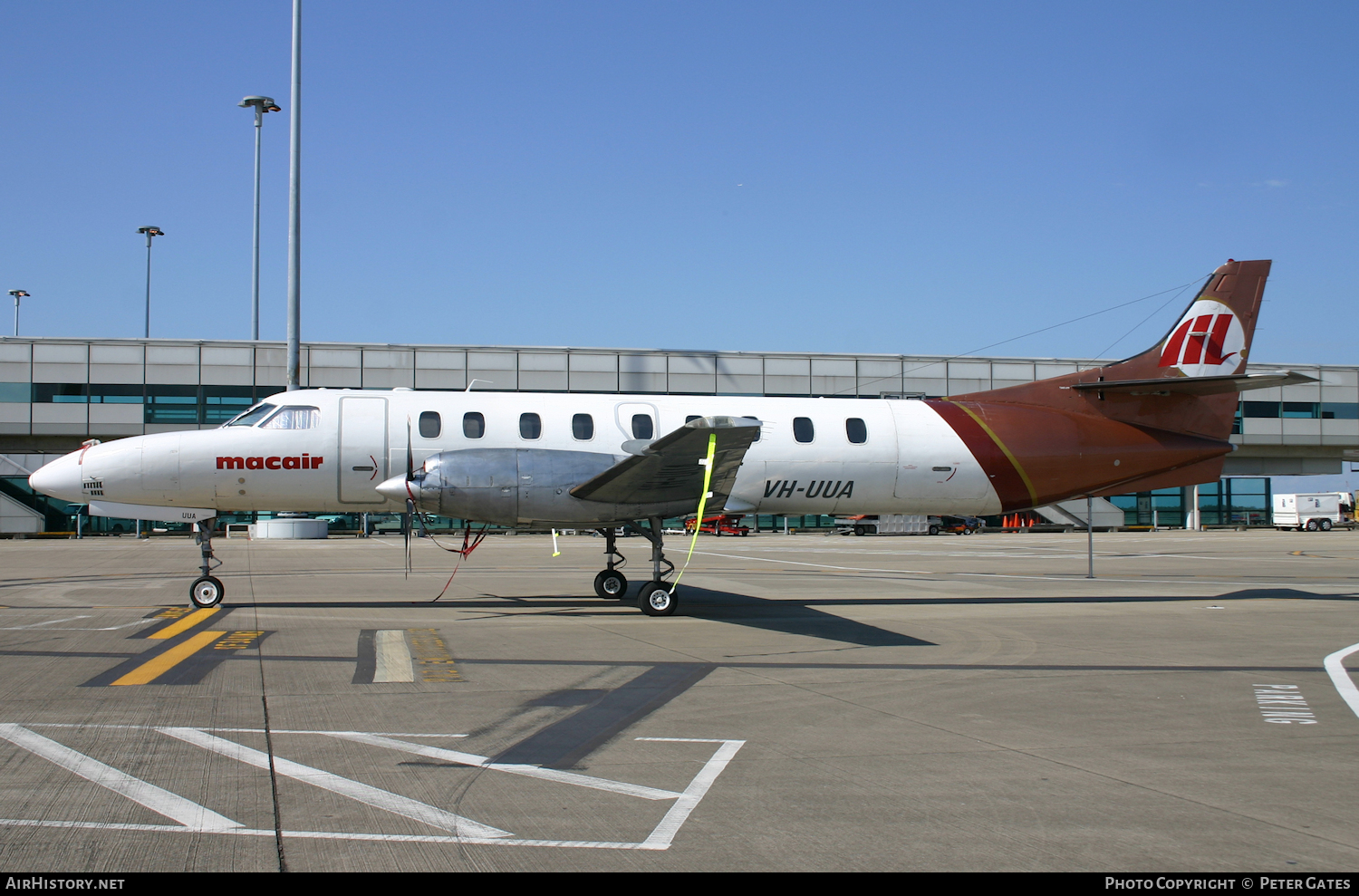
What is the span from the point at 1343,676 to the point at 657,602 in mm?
8327

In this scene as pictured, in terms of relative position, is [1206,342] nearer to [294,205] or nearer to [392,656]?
[392,656]

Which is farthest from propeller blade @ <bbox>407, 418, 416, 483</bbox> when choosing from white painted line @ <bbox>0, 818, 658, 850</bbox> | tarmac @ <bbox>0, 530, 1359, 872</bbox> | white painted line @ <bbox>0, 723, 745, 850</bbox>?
white painted line @ <bbox>0, 818, 658, 850</bbox>

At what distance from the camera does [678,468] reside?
529 inches

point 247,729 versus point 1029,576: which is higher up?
point 247,729

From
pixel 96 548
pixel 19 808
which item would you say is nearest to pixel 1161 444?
pixel 19 808

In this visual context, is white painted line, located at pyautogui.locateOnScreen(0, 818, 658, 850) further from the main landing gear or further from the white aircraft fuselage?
the main landing gear

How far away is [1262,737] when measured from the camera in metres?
6.86

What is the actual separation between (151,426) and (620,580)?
3708 centimetres

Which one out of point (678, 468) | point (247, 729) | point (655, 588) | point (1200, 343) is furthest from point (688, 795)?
point (1200, 343)

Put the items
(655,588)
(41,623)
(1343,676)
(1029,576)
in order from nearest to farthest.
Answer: (1343,676)
(41,623)
(655,588)
(1029,576)

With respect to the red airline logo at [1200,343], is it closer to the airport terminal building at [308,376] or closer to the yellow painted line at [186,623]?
the yellow painted line at [186,623]

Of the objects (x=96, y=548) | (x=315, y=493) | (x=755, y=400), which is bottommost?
(x=96, y=548)

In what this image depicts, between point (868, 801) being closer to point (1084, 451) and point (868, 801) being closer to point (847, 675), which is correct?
point (847, 675)

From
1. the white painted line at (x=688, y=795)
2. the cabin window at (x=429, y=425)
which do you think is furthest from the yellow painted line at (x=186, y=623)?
the white painted line at (x=688, y=795)
